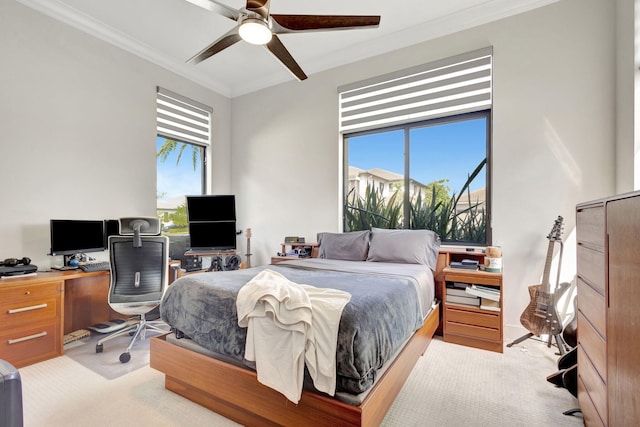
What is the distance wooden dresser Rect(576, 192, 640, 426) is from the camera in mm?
955

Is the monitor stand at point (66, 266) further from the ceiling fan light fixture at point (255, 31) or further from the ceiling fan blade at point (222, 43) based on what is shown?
the ceiling fan light fixture at point (255, 31)

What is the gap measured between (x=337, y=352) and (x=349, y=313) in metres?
0.18

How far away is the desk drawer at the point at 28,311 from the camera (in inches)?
88.6

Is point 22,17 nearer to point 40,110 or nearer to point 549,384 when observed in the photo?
point 40,110

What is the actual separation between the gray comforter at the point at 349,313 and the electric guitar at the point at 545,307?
3.24 ft

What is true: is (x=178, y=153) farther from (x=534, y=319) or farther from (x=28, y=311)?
(x=534, y=319)

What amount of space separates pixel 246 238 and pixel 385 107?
2932mm

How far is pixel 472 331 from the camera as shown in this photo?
2.69m

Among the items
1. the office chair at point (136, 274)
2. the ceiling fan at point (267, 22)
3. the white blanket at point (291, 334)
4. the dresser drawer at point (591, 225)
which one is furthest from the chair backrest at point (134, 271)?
the dresser drawer at point (591, 225)

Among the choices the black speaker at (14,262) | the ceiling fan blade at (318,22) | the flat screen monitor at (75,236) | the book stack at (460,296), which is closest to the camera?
the ceiling fan blade at (318,22)

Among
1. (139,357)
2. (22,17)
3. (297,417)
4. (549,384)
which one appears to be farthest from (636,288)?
(22,17)

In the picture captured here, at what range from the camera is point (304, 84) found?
4277 millimetres

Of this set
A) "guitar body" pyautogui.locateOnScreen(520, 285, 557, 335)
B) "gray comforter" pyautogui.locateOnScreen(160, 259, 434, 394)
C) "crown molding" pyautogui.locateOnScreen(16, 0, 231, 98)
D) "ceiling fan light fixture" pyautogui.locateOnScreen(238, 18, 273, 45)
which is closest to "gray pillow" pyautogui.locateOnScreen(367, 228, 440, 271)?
"gray comforter" pyautogui.locateOnScreen(160, 259, 434, 394)

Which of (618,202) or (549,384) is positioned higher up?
(618,202)
